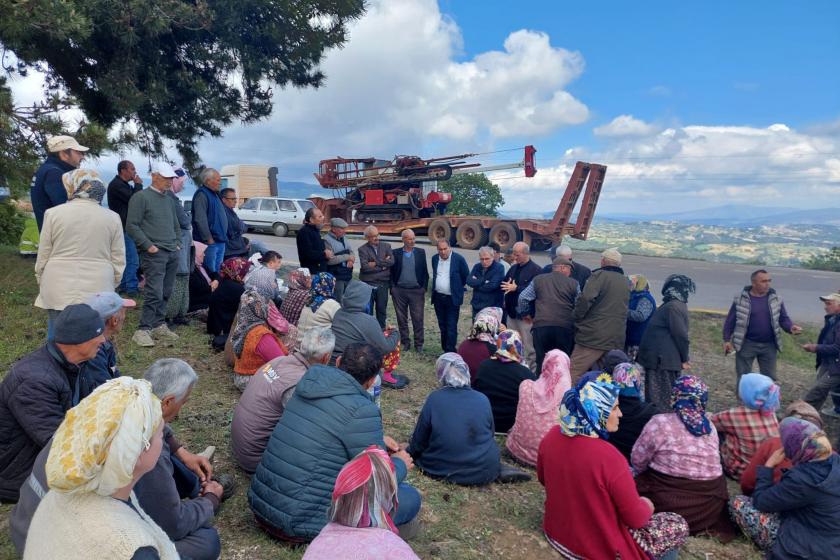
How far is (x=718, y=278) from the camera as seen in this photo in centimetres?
1441

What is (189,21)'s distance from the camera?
6863 mm

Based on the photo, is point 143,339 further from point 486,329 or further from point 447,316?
point 447,316

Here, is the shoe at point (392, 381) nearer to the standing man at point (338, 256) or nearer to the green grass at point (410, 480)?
the green grass at point (410, 480)

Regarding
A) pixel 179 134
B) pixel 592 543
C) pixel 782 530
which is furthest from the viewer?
pixel 179 134

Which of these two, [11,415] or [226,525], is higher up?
[11,415]

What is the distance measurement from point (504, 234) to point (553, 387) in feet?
43.0

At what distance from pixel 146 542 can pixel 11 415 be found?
5.14ft

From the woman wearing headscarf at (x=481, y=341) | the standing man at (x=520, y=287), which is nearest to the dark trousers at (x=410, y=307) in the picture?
the standing man at (x=520, y=287)

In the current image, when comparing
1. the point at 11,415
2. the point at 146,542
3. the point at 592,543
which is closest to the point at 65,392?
the point at 11,415

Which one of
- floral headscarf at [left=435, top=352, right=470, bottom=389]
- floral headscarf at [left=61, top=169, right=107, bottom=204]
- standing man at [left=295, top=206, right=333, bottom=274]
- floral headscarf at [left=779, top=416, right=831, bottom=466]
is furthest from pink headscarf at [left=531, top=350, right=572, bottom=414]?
standing man at [left=295, top=206, right=333, bottom=274]

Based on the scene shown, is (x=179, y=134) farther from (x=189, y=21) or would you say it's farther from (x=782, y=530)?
(x=782, y=530)

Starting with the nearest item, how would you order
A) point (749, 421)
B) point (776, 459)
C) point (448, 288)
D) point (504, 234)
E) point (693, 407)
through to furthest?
point (693, 407), point (776, 459), point (749, 421), point (448, 288), point (504, 234)

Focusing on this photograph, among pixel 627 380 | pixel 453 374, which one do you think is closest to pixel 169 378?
pixel 453 374

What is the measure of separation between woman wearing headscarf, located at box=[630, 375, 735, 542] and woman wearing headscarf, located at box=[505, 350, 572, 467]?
2.56 feet
